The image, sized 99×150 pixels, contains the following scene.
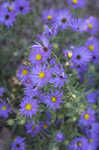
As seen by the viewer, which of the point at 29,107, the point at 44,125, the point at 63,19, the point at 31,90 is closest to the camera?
the point at 31,90

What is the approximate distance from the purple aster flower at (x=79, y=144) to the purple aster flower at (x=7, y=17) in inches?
49.4

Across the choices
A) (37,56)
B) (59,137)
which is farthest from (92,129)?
(37,56)

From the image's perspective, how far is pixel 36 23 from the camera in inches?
103

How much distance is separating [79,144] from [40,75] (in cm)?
87

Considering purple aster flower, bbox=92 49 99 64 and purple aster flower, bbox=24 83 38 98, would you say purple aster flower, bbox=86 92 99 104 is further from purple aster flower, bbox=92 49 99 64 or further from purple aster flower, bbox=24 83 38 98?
purple aster flower, bbox=24 83 38 98

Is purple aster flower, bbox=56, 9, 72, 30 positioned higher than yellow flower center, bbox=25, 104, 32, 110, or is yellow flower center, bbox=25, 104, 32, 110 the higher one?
purple aster flower, bbox=56, 9, 72, 30

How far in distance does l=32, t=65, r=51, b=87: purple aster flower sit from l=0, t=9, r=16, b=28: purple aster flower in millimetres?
766

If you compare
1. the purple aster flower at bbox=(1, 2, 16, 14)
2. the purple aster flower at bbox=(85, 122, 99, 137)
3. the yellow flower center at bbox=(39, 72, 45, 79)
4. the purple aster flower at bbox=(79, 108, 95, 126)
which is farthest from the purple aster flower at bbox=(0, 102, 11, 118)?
the purple aster flower at bbox=(1, 2, 16, 14)

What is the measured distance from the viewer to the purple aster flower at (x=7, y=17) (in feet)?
6.41

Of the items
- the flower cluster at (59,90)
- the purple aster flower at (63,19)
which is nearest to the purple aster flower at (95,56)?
the flower cluster at (59,90)

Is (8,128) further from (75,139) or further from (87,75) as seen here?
(87,75)

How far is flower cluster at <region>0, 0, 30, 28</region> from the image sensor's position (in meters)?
1.97

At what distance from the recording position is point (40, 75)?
4.48 feet

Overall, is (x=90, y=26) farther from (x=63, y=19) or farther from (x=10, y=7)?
(x=10, y=7)
